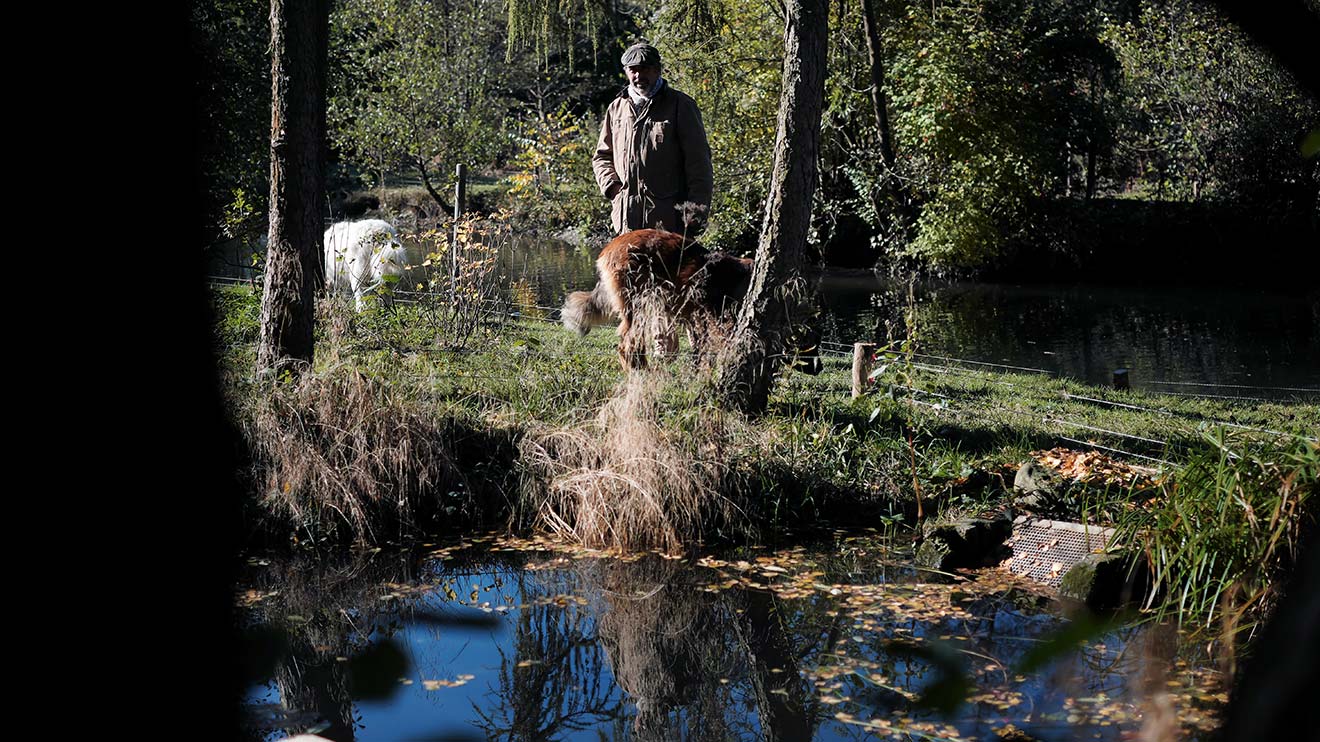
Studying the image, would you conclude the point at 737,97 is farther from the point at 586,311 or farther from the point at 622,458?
the point at 622,458

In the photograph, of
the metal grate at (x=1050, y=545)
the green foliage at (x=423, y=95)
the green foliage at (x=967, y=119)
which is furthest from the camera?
the green foliage at (x=423, y=95)

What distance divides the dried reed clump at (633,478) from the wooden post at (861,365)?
2.10m

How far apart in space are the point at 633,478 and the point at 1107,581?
2.51 meters

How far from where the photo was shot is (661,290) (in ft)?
24.6

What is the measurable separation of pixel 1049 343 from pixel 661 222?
29.2ft

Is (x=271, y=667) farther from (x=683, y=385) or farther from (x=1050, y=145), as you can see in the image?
(x=1050, y=145)

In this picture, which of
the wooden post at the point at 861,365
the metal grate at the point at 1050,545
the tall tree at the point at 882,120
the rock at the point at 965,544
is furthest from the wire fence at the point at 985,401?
the tall tree at the point at 882,120

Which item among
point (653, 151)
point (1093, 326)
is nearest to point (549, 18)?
point (653, 151)

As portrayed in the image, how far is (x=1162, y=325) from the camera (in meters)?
17.7

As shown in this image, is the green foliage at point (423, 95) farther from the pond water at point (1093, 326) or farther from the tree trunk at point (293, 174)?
the tree trunk at point (293, 174)

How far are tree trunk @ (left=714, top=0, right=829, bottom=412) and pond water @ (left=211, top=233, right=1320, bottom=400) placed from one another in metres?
2.53

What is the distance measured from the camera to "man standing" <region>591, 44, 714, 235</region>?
27.3ft

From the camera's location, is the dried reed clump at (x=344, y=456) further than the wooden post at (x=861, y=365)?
No

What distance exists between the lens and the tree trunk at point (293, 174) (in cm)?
765
